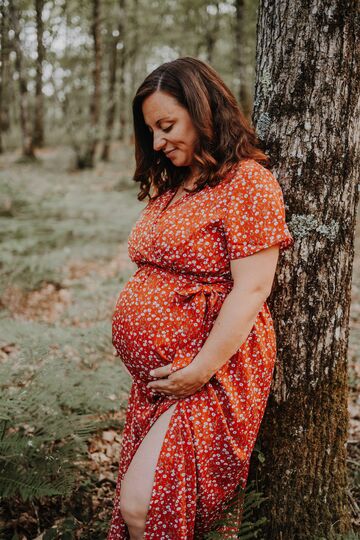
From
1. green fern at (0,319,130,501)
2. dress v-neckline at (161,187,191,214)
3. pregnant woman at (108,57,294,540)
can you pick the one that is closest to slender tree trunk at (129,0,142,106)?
green fern at (0,319,130,501)

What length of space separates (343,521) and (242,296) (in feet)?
4.99

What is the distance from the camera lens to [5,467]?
2.42 metres

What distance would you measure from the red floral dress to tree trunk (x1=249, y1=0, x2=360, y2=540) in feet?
0.85

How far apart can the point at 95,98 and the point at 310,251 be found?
15.4m

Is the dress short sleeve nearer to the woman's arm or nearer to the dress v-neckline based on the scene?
the woman's arm

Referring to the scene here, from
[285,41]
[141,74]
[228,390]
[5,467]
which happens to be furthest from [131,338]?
[141,74]

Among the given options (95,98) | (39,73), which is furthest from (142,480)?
(39,73)

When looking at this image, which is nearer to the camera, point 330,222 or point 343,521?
point 330,222

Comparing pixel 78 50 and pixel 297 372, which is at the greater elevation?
pixel 78 50

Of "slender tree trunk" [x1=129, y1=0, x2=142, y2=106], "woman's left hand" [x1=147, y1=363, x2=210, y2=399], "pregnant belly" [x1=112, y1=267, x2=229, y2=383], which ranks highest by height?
"slender tree trunk" [x1=129, y1=0, x2=142, y2=106]

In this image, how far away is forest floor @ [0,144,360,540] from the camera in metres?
2.87

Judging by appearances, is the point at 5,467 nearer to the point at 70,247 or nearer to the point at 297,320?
the point at 297,320

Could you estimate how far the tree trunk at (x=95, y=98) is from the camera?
15.3 meters

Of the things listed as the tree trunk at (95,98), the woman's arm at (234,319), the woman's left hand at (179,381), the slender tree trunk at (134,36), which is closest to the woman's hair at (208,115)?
the woman's arm at (234,319)
